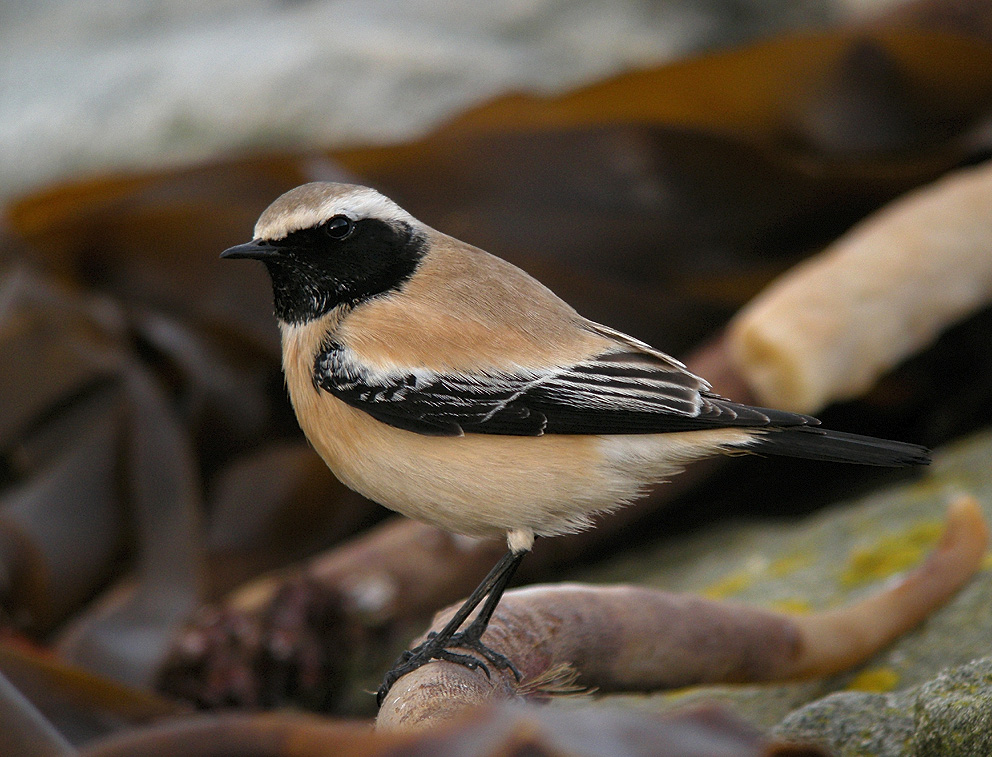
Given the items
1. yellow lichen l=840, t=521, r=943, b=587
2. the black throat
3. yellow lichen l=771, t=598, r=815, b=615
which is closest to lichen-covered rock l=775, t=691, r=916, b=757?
yellow lichen l=771, t=598, r=815, b=615

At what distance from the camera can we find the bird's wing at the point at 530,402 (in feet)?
6.47

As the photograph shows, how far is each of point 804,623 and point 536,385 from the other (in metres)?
0.80

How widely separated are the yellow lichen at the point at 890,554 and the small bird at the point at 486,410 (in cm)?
110

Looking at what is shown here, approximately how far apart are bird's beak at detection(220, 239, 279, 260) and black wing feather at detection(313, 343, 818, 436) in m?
0.32

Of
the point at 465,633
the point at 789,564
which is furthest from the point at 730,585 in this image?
the point at 465,633

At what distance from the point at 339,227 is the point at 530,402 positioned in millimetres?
566

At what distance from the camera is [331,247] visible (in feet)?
7.06

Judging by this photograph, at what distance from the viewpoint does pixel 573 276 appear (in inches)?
155

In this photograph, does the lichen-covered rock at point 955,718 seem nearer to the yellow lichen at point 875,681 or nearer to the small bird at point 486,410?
the small bird at point 486,410

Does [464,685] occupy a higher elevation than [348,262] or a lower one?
lower

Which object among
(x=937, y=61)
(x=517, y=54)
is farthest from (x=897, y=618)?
(x=517, y=54)

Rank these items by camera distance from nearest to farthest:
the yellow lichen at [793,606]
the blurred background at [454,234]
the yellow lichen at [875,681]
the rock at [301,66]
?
the yellow lichen at [875,681]
the yellow lichen at [793,606]
the blurred background at [454,234]
the rock at [301,66]

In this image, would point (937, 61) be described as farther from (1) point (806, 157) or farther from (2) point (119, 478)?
(2) point (119, 478)

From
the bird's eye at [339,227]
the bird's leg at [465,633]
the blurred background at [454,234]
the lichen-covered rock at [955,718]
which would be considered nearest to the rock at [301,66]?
the blurred background at [454,234]
